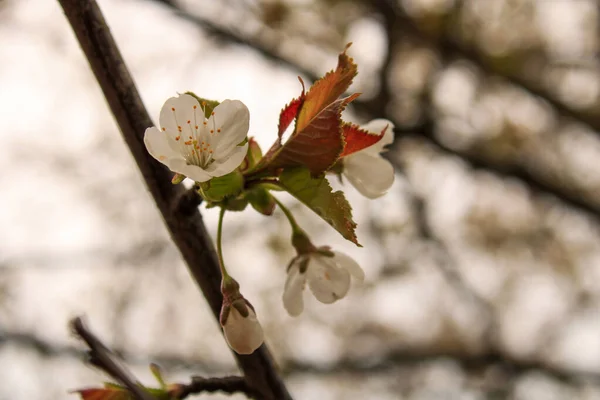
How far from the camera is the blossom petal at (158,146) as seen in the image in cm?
61

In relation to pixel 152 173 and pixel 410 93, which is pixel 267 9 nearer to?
pixel 410 93

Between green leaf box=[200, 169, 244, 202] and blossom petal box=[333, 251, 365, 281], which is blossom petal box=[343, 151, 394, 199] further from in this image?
green leaf box=[200, 169, 244, 202]

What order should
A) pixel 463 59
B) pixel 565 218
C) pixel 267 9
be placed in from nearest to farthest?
pixel 463 59 < pixel 267 9 < pixel 565 218

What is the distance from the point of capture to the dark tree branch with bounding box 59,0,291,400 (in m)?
0.68

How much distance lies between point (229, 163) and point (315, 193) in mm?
108

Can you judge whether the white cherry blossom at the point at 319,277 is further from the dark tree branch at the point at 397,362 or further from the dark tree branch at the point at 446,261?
the dark tree branch at the point at 397,362

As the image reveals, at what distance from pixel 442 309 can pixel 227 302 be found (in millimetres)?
3320

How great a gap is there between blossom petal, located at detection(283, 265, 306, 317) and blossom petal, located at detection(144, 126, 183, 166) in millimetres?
266

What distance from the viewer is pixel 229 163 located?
0.62m

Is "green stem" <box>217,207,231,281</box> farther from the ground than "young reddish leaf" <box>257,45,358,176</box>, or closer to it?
closer to it

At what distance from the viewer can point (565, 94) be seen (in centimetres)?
304

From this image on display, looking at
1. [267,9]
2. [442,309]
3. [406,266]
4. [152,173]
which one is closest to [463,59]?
[267,9]

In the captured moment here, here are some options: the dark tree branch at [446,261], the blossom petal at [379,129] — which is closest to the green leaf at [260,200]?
the blossom petal at [379,129]

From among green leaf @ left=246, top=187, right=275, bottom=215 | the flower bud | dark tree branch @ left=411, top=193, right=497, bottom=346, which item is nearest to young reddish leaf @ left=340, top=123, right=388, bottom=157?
green leaf @ left=246, top=187, right=275, bottom=215
